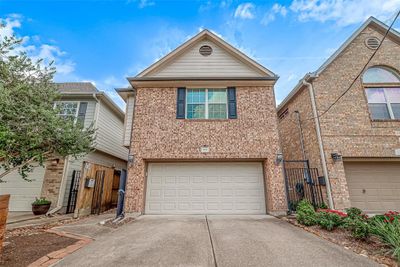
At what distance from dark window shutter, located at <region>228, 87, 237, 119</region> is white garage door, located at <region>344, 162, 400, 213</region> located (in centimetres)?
513

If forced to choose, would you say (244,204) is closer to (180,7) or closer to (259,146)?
(259,146)

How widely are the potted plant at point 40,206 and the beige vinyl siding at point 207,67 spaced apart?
7083 millimetres

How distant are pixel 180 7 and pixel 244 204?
32.5 feet

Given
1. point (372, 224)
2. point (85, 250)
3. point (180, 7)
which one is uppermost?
point (180, 7)

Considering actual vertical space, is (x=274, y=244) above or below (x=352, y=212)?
below

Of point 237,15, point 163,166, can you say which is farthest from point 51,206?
point 237,15

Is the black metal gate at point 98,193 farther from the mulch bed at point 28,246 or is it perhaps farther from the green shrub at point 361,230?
the green shrub at point 361,230

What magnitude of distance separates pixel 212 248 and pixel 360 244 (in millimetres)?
3014

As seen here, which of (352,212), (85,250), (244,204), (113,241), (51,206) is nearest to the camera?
(85,250)

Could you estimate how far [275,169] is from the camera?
681 centimetres

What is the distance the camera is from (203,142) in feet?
23.4

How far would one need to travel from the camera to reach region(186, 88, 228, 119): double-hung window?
299 inches

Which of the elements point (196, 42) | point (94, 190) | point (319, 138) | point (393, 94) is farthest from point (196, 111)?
point (393, 94)

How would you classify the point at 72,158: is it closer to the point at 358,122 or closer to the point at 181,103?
the point at 181,103
